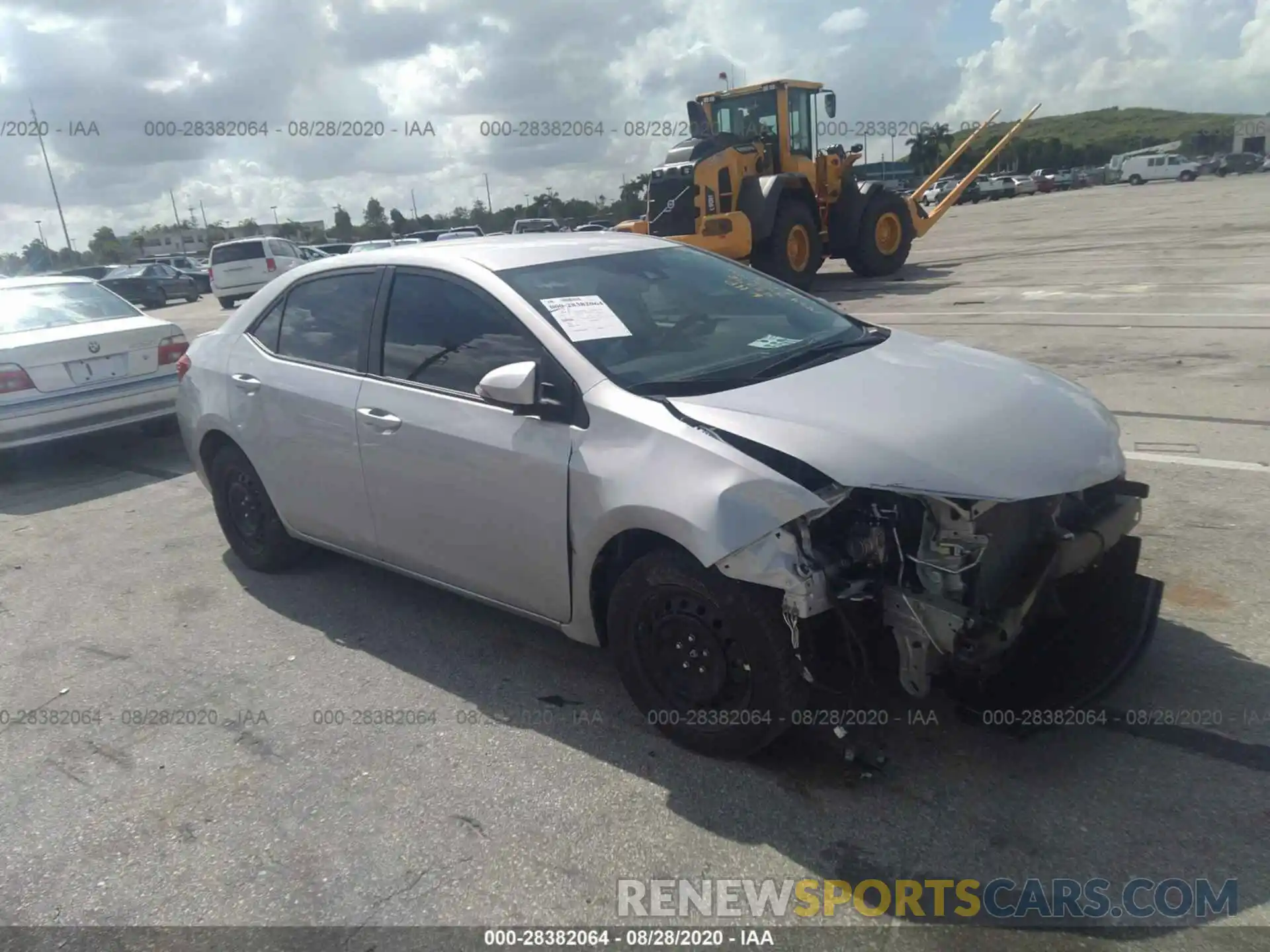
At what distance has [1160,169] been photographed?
6334 centimetres

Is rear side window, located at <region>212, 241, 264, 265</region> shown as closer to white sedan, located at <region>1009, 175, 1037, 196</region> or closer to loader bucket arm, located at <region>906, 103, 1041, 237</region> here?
loader bucket arm, located at <region>906, 103, 1041, 237</region>

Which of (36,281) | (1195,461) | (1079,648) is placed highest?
(36,281)

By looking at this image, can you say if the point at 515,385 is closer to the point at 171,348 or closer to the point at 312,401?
the point at 312,401

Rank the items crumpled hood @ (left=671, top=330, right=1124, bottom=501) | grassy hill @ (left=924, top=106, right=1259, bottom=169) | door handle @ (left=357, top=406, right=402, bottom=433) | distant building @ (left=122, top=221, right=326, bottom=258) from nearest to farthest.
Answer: crumpled hood @ (left=671, top=330, right=1124, bottom=501) → door handle @ (left=357, top=406, right=402, bottom=433) → distant building @ (left=122, top=221, right=326, bottom=258) → grassy hill @ (left=924, top=106, right=1259, bottom=169)

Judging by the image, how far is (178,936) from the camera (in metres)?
2.70

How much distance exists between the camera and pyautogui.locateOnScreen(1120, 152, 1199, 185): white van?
61.8 m

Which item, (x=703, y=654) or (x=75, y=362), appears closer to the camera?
(x=703, y=654)

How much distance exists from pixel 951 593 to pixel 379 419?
7.63 feet

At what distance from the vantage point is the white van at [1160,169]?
2432 inches

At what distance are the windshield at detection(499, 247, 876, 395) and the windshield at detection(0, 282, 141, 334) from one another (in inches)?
232

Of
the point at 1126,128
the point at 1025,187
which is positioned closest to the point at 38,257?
the point at 1025,187

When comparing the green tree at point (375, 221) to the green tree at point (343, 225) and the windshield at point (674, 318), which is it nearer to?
the green tree at point (343, 225)

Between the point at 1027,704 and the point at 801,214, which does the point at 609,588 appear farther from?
the point at 801,214

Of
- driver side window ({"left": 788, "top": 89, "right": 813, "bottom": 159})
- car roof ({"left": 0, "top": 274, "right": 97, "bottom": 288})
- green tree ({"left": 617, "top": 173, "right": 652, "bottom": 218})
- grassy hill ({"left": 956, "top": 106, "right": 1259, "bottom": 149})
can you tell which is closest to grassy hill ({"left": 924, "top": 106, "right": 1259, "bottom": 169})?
grassy hill ({"left": 956, "top": 106, "right": 1259, "bottom": 149})
